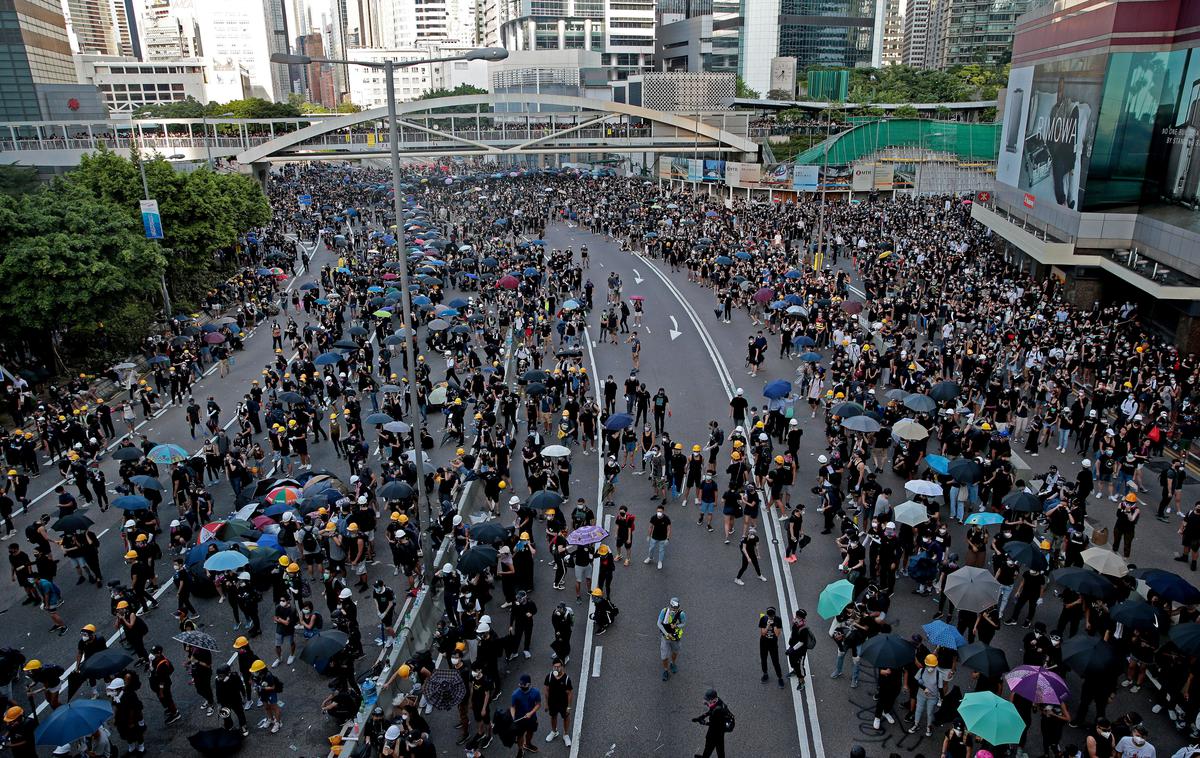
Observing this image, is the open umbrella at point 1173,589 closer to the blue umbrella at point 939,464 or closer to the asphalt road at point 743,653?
the asphalt road at point 743,653

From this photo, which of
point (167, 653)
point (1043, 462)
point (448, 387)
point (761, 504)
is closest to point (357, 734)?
point (167, 653)

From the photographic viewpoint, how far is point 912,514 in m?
14.4

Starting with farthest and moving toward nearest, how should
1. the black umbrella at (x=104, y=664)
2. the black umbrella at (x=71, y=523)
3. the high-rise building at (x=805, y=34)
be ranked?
1. the high-rise building at (x=805, y=34)
2. the black umbrella at (x=71, y=523)
3. the black umbrella at (x=104, y=664)

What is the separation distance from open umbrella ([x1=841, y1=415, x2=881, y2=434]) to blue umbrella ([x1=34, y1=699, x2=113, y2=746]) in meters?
14.5

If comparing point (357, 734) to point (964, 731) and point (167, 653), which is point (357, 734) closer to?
point (167, 653)

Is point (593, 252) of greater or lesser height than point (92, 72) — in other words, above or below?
below

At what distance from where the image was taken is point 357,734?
35.6ft

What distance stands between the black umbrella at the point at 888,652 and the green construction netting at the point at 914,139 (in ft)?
234

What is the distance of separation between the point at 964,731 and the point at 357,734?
7542 mm

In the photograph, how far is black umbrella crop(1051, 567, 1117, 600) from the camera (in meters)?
11.9

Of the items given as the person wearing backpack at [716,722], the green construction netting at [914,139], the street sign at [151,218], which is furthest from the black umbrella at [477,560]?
the green construction netting at [914,139]

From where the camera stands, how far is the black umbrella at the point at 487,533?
1398 cm

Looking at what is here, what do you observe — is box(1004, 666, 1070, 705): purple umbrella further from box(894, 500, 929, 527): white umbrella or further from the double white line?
box(894, 500, 929, 527): white umbrella

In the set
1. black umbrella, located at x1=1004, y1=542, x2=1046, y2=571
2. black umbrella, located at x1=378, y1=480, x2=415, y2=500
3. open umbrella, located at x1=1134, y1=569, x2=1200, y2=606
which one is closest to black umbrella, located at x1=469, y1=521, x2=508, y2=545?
black umbrella, located at x1=378, y1=480, x2=415, y2=500
